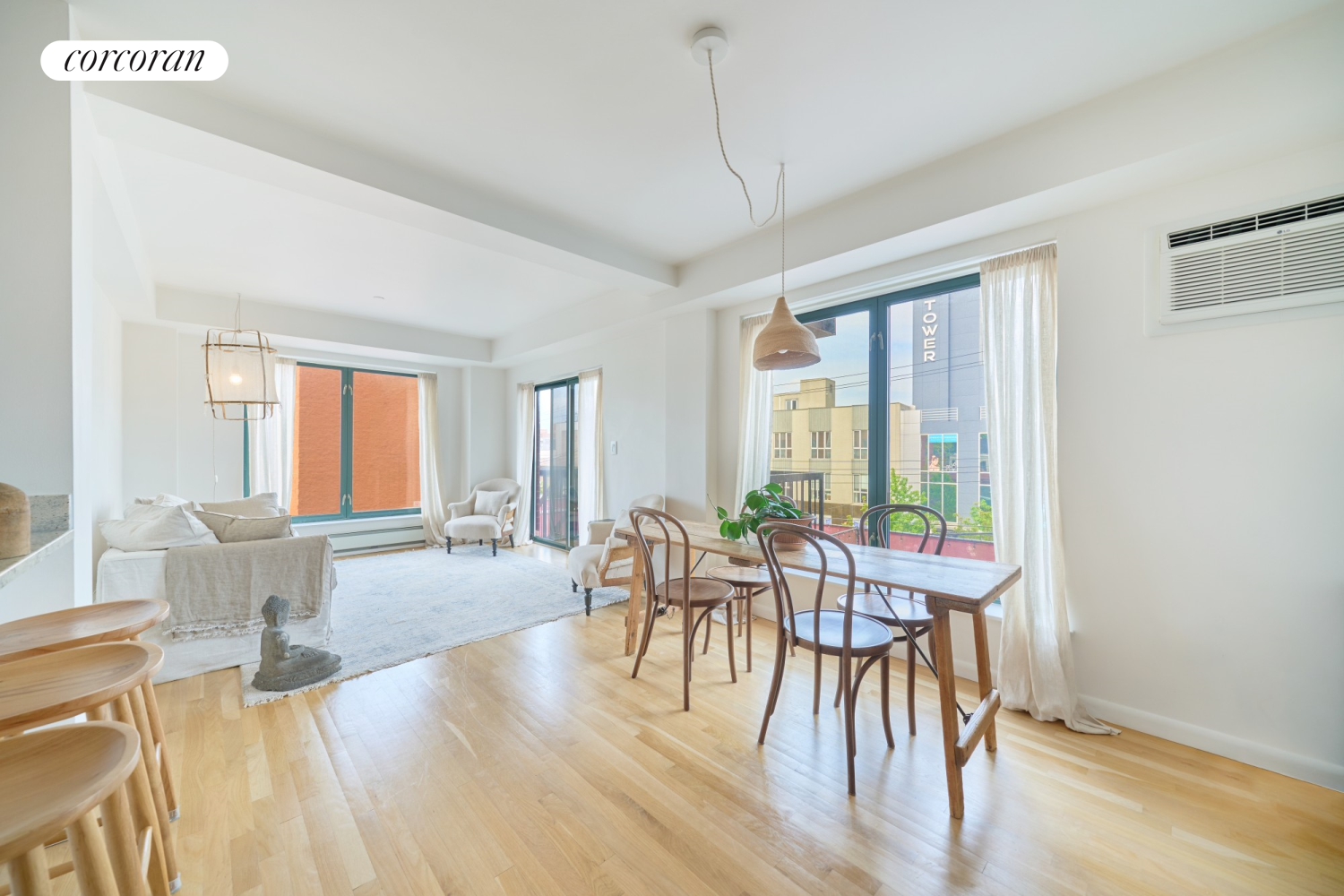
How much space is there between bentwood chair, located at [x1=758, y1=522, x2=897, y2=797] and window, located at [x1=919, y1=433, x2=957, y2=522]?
114 cm

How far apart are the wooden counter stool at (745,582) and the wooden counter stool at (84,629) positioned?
228 centimetres

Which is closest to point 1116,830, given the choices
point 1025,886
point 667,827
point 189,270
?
point 1025,886

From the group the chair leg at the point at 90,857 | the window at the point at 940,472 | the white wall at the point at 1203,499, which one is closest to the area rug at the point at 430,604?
the chair leg at the point at 90,857

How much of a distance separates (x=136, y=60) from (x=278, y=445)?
4790 millimetres

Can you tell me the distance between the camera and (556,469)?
22.0ft

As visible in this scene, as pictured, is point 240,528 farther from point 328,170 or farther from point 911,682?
point 911,682

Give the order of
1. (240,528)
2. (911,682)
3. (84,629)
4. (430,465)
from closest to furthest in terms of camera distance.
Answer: (84,629) < (911,682) < (240,528) < (430,465)

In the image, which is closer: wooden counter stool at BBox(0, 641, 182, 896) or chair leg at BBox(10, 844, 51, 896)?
chair leg at BBox(10, 844, 51, 896)

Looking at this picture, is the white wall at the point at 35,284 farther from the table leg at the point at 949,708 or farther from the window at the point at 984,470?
the window at the point at 984,470

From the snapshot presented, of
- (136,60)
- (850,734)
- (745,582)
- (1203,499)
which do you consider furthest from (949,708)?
(136,60)

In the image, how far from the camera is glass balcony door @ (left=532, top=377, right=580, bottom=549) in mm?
6352

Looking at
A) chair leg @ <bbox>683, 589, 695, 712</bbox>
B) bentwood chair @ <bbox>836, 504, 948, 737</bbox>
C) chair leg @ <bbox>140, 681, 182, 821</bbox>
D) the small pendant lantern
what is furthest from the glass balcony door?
chair leg @ <bbox>140, 681, 182, 821</bbox>

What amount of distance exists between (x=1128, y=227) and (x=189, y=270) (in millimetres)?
6436

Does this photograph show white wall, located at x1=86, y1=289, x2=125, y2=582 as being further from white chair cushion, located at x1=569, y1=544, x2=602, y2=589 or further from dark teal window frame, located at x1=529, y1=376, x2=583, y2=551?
dark teal window frame, located at x1=529, y1=376, x2=583, y2=551
